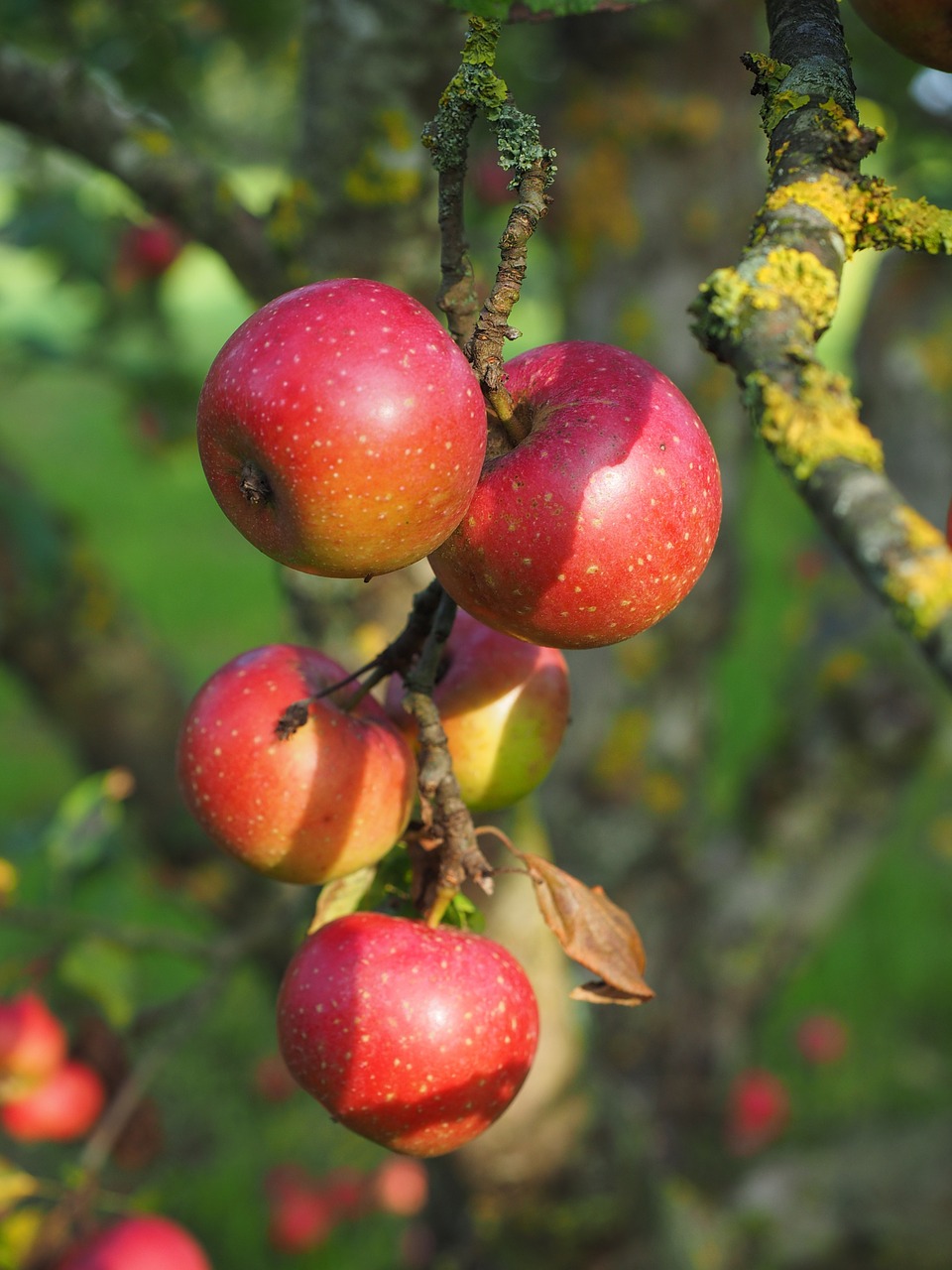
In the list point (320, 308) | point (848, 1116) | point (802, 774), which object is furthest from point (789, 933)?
point (320, 308)

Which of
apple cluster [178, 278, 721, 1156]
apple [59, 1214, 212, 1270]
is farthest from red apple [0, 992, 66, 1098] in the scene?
apple cluster [178, 278, 721, 1156]

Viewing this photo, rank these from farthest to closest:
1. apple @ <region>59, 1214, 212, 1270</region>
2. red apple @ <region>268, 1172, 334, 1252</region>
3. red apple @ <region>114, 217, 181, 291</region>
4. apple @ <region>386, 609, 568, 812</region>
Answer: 1. red apple @ <region>114, 217, 181, 291</region>
2. red apple @ <region>268, 1172, 334, 1252</region>
3. apple @ <region>59, 1214, 212, 1270</region>
4. apple @ <region>386, 609, 568, 812</region>

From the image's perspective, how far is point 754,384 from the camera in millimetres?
585

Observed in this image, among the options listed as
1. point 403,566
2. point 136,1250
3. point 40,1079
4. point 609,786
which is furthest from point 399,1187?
point 403,566

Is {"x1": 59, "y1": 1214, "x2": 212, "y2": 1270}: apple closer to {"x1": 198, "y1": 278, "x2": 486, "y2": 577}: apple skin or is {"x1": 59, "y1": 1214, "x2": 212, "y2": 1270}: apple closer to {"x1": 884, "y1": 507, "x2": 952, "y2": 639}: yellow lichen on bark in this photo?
{"x1": 198, "y1": 278, "x2": 486, "y2": 577}: apple skin

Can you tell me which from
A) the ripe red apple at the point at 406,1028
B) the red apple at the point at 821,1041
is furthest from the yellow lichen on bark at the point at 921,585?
the red apple at the point at 821,1041

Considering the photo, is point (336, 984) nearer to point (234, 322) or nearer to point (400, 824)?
point (400, 824)

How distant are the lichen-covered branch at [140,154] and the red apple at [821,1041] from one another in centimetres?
314

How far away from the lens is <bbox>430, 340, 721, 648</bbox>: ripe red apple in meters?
0.85

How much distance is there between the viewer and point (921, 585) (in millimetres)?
503

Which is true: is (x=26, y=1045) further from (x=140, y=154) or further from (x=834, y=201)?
(x=834, y=201)

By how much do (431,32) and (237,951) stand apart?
154 centimetres

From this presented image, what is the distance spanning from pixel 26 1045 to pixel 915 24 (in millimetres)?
2152

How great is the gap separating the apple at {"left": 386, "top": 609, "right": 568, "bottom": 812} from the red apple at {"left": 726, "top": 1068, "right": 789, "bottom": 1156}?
2692 mm
